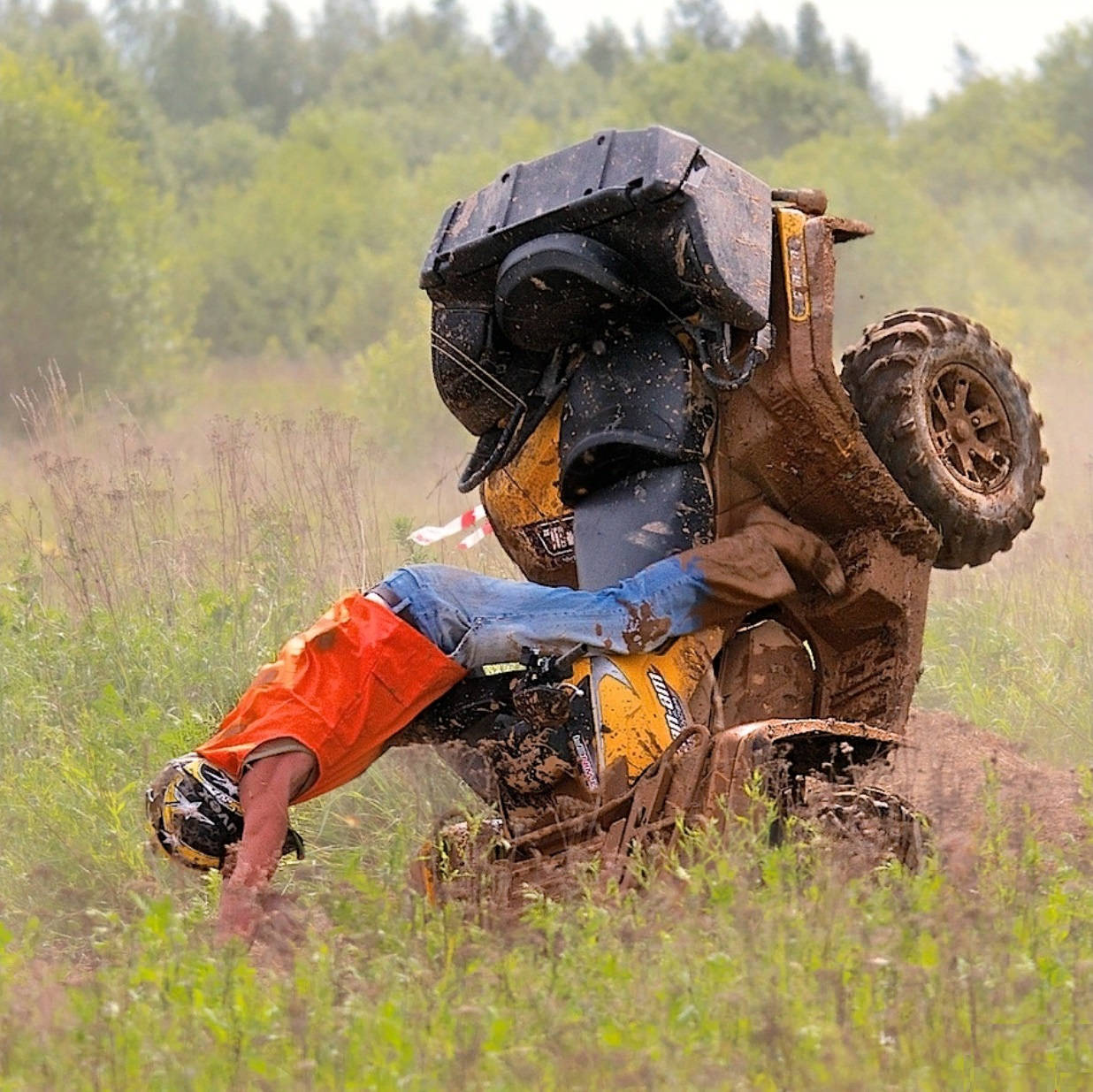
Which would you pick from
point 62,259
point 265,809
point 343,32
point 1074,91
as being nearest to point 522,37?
point 343,32

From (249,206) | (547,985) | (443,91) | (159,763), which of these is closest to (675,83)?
(249,206)

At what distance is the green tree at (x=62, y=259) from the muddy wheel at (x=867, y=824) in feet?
63.8

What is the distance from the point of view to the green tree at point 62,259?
75.9 ft

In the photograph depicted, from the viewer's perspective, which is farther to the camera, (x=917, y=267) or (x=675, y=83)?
(x=675, y=83)

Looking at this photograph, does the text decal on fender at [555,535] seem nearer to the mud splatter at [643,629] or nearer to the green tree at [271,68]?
the mud splatter at [643,629]

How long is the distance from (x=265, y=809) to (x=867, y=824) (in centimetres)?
126

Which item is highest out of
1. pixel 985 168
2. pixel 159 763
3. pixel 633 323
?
pixel 985 168

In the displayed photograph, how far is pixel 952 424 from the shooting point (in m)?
4.96

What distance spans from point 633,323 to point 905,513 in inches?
30.9

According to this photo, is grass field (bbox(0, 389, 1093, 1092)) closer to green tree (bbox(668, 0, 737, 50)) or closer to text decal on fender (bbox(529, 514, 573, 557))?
text decal on fender (bbox(529, 514, 573, 557))

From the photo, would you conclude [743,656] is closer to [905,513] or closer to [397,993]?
[905,513]

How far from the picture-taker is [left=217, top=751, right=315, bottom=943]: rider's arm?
4.20m

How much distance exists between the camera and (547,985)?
3396mm

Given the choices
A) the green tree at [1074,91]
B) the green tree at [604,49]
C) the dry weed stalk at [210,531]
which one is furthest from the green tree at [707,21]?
the dry weed stalk at [210,531]
